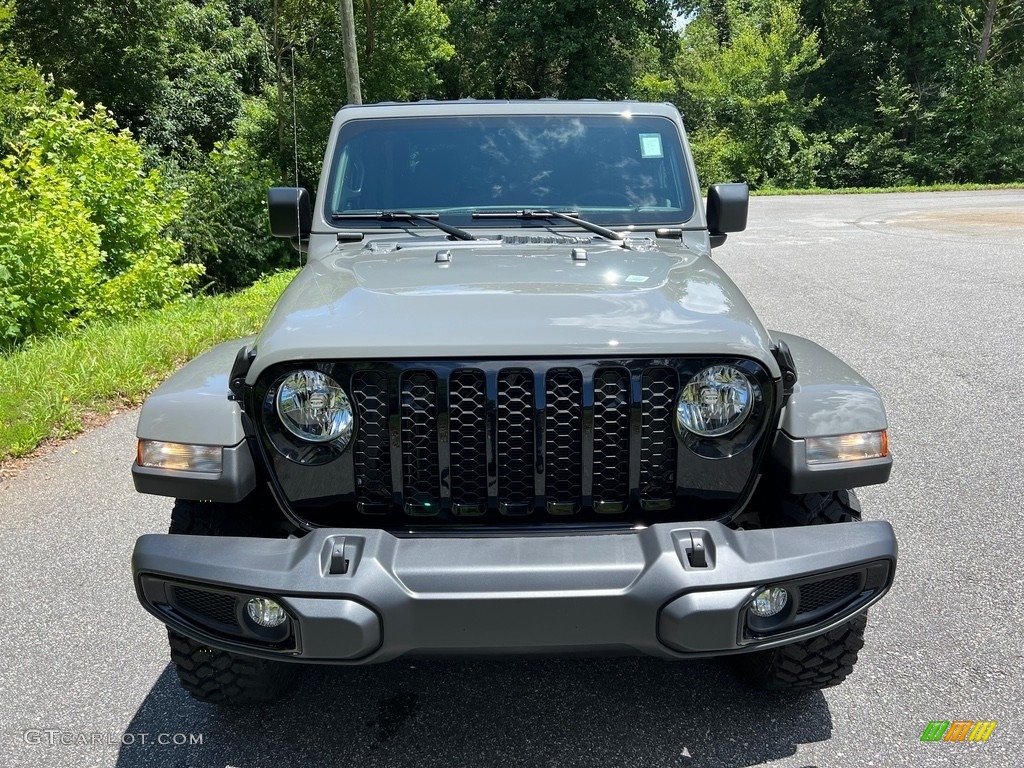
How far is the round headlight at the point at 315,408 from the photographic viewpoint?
2.23 metres

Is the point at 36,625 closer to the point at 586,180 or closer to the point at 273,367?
the point at 273,367

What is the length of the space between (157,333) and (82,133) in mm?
4602

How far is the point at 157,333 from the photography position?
7.48 m

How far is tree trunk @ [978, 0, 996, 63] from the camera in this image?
3425 centimetres

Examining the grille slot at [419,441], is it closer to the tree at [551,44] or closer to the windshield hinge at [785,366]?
the windshield hinge at [785,366]

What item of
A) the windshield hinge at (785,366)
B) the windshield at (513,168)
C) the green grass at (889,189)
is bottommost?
the green grass at (889,189)

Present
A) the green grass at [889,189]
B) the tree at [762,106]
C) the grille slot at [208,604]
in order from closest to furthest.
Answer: the grille slot at [208,604] → the green grass at [889,189] → the tree at [762,106]

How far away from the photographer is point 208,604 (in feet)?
7.16

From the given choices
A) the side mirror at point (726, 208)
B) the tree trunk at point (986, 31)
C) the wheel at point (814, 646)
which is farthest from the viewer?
the tree trunk at point (986, 31)

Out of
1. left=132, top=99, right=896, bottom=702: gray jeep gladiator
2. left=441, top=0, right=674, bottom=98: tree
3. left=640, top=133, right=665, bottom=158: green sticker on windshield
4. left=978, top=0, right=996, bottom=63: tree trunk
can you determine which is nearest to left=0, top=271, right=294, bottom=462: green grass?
left=132, top=99, right=896, bottom=702: gray jeep gladiator

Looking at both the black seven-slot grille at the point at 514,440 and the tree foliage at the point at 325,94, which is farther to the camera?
the tree foliage at the point at 325,94

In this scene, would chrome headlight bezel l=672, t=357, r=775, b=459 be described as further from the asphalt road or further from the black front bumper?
the asphalt road

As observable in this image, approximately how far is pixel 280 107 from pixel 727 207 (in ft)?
67.4

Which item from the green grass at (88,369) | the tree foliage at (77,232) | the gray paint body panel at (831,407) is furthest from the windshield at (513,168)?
the tree foliage at (77,232)
